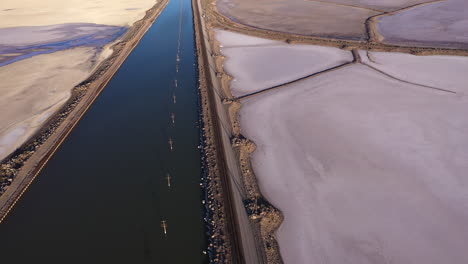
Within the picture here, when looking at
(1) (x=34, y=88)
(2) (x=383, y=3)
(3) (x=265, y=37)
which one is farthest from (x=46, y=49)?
(2) (x=383, y=3)

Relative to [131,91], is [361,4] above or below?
above

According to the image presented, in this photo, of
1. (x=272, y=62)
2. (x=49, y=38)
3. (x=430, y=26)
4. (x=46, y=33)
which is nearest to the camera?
(x=272, y=62)

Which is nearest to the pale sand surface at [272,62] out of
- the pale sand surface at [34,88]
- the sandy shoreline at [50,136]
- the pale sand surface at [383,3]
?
the sandy shoreline at [50,136]

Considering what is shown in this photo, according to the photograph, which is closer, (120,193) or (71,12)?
(120,193)

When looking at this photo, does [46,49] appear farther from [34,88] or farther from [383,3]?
[383,3]

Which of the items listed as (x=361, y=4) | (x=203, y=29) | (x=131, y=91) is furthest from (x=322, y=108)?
(x=361, y=4)

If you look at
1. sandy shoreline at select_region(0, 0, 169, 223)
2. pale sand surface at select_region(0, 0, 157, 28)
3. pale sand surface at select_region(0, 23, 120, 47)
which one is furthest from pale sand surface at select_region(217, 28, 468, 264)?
pale sand surface at select_region(0, 0, 157, 28)

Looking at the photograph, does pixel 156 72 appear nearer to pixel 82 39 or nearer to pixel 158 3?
pixel 82 39
